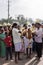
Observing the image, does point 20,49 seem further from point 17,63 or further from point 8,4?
point 8,4

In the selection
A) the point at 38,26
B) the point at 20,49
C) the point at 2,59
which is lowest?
the point at 2,59

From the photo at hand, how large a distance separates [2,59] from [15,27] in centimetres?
170

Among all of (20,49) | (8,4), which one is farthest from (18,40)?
(8,4)

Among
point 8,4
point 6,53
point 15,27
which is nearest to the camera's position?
point 15,27

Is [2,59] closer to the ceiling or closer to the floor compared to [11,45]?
closer to the floor

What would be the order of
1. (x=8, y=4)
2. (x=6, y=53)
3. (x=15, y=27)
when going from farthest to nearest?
(x=8, y=4), (x=6, y=53), (x=15, y=27)

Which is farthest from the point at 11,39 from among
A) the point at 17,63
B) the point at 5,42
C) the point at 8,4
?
the point at 8,4

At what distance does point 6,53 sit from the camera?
9.34 metres

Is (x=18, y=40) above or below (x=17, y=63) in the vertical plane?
above

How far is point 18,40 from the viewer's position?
8.66 metres

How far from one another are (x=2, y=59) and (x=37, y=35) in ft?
6.12

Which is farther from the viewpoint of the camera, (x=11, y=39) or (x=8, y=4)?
(x=8, y=4)

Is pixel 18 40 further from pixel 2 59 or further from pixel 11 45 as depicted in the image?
pixel 2 59

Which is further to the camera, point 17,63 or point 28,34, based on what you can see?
point 28,34
